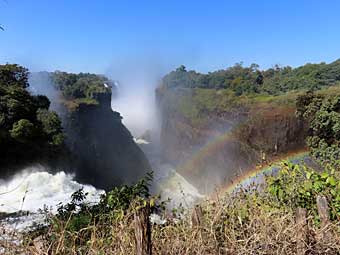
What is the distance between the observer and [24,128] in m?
18.0

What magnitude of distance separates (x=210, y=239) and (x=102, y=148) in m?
27.9

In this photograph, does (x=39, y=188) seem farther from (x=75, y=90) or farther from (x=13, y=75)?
(x=75, y=90)

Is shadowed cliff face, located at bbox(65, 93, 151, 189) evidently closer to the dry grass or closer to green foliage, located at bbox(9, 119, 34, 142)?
green foliage, located at bbox(9, 119, 34, 142)

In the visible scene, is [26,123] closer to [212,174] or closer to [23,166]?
[23,166]

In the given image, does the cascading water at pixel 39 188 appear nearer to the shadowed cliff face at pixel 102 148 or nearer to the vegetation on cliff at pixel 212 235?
the shadowed cliff face at pixel 102 148

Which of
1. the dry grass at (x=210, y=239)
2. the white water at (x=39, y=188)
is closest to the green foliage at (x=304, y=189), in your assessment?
the dry grass at (x=210, y=239)

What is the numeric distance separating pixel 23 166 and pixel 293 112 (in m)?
14.7

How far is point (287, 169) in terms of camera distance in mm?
4160

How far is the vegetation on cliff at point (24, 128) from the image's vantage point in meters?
18.2

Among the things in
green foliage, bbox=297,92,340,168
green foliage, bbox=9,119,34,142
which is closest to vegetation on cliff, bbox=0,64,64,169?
Result: green foliage, bbox=9,119,34,142

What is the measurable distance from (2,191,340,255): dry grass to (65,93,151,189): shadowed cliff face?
20.3 m

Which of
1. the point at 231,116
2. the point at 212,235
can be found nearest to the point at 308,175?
the point at 212,235

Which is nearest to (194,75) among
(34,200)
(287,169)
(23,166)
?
(23,166)

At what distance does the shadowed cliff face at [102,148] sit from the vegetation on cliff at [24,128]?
3.66 meters
